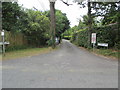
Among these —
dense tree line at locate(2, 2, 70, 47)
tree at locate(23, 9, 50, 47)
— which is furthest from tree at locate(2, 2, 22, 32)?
tree at locate(23, 9, 50, 47)

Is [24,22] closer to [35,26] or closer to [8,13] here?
[35,26]

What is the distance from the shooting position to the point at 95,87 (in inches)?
132

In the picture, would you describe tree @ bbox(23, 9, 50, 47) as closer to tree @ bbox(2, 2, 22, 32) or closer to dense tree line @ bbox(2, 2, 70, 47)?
dense tree line @ bbox(2, 2, 70, 47)

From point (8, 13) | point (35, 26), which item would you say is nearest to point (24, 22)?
point (35, 26)

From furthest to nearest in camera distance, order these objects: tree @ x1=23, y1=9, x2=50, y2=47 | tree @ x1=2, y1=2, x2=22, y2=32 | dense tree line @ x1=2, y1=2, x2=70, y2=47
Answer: tree @ x1=23, y1=9, x2=50, y2=47 < dense tree line @ x1=2, y1=2, x2=70, y2=47 < tree @ x1=2, y1=2, x2=22, y2=32

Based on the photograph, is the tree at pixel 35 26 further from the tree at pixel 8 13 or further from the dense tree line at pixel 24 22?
the tree at pixel 8 13

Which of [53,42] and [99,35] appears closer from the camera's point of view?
[99,35]

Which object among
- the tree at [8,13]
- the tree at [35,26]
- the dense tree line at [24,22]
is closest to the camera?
the tree at [8,13]

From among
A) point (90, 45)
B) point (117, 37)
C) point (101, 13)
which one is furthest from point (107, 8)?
point (90, 45)

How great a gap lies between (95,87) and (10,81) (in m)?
2.78

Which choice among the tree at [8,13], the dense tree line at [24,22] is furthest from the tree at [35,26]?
the tree at [8,13]

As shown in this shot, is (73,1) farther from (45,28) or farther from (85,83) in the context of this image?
(85,83)

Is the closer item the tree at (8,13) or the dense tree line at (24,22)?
the tree at (8,13)

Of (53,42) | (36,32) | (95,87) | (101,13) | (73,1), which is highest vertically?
(73,1)
